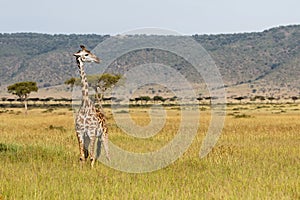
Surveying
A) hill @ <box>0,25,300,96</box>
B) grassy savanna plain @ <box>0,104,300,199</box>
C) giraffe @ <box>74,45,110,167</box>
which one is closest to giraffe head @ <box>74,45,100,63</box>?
giraffe @ <box>74,45,110,167</box>

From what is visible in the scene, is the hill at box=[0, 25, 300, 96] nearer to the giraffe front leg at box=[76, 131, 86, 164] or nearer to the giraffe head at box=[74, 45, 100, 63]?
the giraffe front leg at box=[76, 131, 86, 164]

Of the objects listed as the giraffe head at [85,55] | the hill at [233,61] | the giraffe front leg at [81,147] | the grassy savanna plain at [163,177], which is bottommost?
the grassy savanna plain at [163,177]

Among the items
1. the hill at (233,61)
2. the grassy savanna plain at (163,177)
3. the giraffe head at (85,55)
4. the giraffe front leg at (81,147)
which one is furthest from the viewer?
the hill at (233,61)

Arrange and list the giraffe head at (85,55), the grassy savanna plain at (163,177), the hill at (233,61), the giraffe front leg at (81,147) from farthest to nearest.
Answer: the hill at (233,61) < the giraffe front leg at (81,147) < the giraffe head at (85,55) < the grassy savanna plain at (163,177)

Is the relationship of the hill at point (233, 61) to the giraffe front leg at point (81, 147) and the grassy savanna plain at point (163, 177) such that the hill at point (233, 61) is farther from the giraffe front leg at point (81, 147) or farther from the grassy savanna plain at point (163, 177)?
the giraffe front leg at point (81, 147)

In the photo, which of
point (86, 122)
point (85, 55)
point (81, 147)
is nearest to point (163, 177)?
point (81, 147)

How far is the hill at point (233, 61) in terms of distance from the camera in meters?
129

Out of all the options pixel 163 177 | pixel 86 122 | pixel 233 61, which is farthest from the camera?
pixel 233 61

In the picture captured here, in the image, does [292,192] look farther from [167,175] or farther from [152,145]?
[152,145]

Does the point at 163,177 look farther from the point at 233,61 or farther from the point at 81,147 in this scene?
the point at 233,61

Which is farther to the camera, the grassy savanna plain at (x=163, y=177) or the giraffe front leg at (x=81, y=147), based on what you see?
the giraffe front leg at (x=81, y=147)

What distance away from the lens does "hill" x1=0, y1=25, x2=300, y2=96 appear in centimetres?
12888

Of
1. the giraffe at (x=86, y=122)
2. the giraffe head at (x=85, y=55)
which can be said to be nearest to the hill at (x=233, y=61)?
the giraffe at (x=86, y=122)

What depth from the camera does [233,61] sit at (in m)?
139
